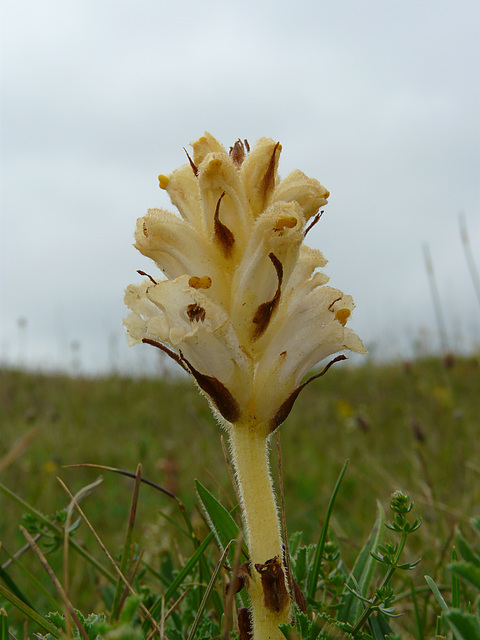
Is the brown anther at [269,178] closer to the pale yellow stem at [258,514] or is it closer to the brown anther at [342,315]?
the brown anther at [342,315]

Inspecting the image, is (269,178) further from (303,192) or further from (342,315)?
(342,315)

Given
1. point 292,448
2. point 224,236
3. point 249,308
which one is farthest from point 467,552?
point 292,448

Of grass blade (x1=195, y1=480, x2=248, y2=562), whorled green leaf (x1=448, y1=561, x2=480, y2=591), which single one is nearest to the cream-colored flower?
grass blade (x1=195, y1=480, x2=248, y2=562)

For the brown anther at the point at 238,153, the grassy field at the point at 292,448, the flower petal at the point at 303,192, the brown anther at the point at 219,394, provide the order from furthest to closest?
1. the grassy field at the point at 292,448
2. the brown anther at the point at 238,153
3. the flower petal at the point at 303,192
4. the brown anther at the point at 219,394

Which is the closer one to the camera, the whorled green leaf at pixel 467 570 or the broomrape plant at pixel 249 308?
the whorled green leaf at pixel 467 570

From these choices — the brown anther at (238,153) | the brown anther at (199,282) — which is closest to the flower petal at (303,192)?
the brown anther at (238,153)

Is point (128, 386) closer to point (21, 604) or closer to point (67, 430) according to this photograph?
point (67, 430)

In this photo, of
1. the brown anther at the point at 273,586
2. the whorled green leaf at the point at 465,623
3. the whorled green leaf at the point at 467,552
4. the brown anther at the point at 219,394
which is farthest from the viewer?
the brown anther at the point at 219,394

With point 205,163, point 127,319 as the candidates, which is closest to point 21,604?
point 127,319
